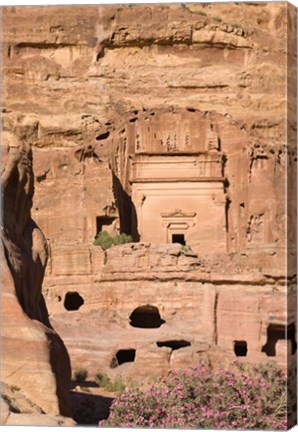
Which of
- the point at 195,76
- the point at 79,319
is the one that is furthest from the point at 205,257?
the point at 195,76

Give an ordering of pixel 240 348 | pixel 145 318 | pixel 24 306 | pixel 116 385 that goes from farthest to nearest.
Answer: pixel 145 318
pixel 240 348
pixel 116 385
pixel 24 306

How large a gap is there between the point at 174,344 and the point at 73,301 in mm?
5946

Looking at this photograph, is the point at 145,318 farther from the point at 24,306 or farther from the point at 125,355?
the point at 24,306

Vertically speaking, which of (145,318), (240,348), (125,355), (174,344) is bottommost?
(125,355)

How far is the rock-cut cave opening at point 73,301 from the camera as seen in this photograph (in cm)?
3139

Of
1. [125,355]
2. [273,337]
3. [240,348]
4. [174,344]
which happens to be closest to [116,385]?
[174,344]

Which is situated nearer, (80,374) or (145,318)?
(80,374)

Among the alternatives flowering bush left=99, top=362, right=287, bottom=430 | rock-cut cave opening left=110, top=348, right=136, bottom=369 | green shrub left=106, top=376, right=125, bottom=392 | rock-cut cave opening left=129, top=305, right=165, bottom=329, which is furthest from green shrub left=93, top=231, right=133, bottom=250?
flowering bush left=99, top=362, right=287, bottom=430

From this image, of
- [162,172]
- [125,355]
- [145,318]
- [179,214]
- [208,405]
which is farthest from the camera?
[162,172]

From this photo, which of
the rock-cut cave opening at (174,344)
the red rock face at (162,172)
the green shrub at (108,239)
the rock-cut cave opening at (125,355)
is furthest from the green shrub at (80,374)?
the green shrub at (108,239)

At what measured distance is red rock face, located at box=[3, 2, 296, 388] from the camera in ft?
87.8

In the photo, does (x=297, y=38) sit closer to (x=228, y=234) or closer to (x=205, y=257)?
(x=205, y=257)

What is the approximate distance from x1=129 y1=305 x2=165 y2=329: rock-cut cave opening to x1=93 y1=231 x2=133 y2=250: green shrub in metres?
3.24

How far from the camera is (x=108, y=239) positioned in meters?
33.7
